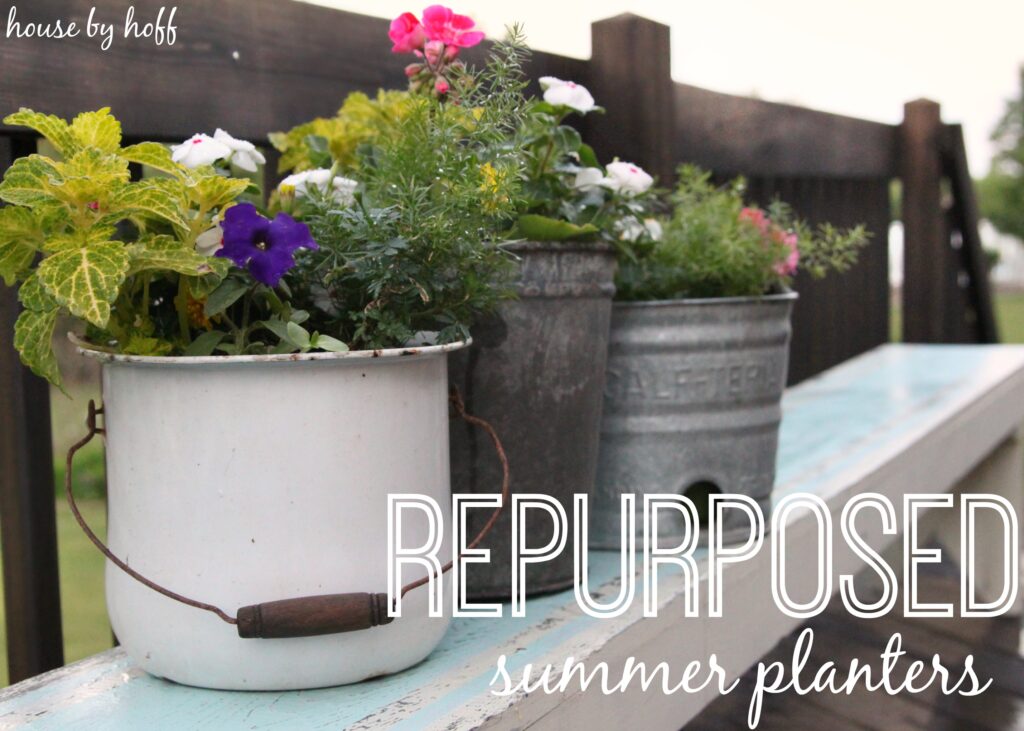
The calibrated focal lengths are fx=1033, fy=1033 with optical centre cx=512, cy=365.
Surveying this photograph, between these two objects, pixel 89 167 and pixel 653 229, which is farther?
pixel 653 229

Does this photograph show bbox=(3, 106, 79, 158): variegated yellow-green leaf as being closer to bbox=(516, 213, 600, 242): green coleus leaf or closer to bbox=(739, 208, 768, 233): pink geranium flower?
bbox=(516, 213, 600, 242): green coleus leaf

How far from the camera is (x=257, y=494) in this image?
2.37 ft

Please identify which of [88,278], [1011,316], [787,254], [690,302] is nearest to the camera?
[88,278]

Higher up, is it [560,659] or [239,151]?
[239,151]

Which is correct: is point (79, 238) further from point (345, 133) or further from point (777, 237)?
point (777, 237)

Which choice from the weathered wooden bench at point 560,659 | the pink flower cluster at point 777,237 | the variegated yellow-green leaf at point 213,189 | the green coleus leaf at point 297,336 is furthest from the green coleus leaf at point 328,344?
the pink flower cluster at point 777,237

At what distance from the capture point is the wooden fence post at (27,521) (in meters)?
1.06

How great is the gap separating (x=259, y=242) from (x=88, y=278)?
12cm

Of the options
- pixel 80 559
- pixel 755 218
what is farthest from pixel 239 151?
pixel 80 559

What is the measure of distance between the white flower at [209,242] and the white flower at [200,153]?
68 millimetres

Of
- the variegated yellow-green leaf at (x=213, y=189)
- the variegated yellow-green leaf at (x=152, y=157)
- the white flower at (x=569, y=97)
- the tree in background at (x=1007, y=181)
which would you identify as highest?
the tree in background at (x=1007, y=181)

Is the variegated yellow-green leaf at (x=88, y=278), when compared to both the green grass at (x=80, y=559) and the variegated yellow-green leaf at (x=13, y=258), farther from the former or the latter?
the green grass at (x=80, y=559)

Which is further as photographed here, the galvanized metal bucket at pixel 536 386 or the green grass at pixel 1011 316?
the green grass at pixel 1011 316

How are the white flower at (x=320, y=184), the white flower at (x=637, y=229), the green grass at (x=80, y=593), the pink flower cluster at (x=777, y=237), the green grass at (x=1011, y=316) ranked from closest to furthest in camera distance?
the white flower at (x=320, y=184) < the white flower at (x=637, y=229) < the pink flower cluster at (x=777, y=237) < the green grass at (x=80, y=593) < the green grass at (x=1011, y=316)
